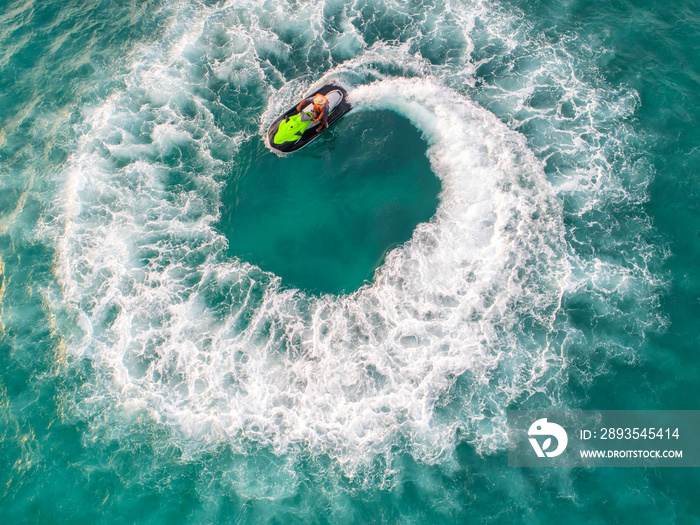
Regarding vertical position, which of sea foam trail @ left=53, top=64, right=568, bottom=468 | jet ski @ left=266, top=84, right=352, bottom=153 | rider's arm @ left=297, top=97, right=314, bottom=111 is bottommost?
sea foam trail @ left=53, top=64, right=568, bottom=468

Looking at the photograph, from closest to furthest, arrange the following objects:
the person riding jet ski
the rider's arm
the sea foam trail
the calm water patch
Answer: the sea foam trail, the calm water patch, the person riding jet ski, the rider's arm

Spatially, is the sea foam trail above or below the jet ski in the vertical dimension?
below

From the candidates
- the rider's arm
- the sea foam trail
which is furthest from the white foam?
the rider's arm

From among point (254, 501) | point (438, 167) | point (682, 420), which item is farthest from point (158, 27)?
point (682, 420)

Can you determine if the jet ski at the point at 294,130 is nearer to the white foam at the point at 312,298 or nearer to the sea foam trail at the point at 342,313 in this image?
the white foam at the point at 312,298

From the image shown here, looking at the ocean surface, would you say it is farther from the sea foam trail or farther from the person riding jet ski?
the person riding jet ski

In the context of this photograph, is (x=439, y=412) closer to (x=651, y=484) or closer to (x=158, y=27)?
(x=651, y=484)
